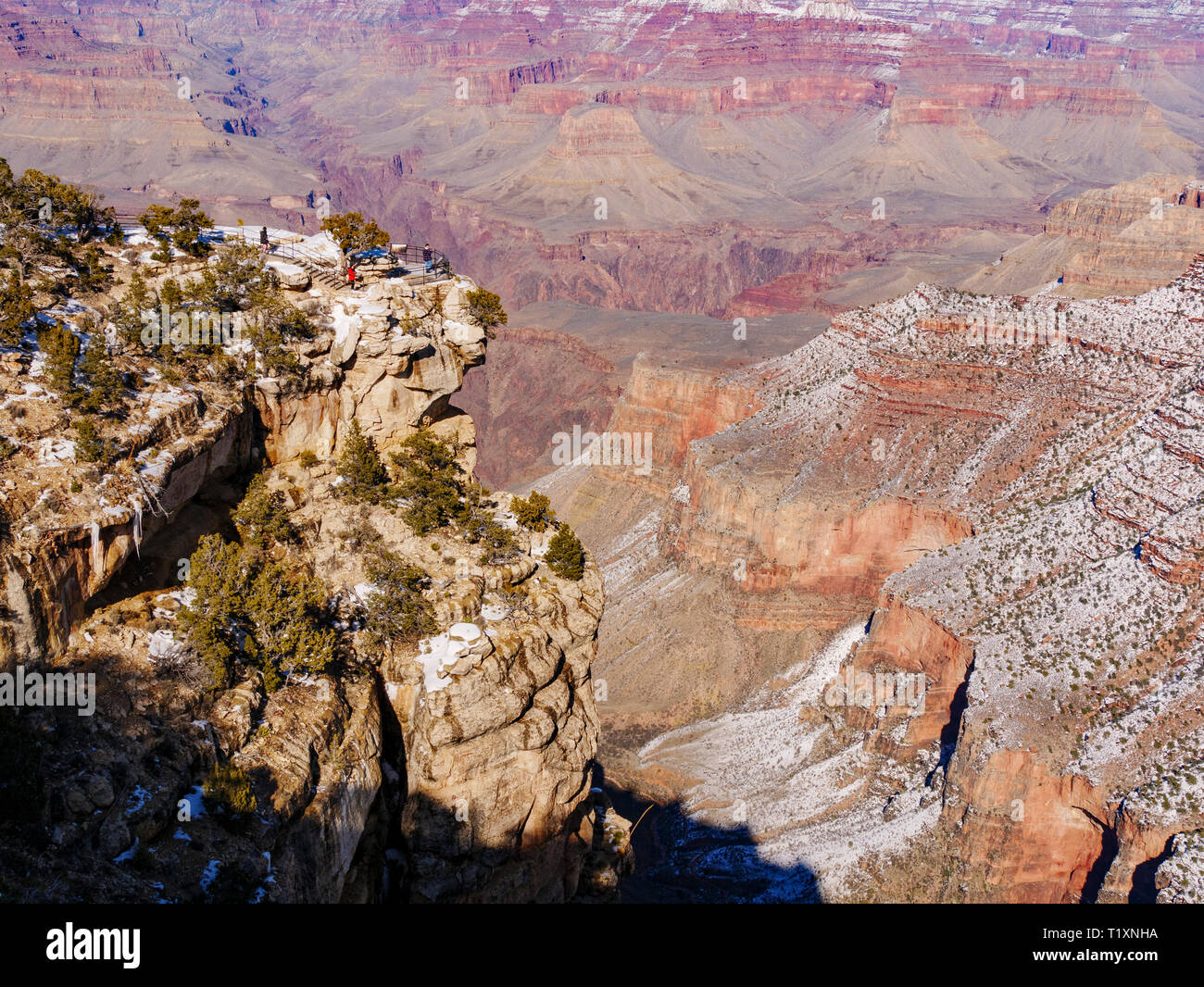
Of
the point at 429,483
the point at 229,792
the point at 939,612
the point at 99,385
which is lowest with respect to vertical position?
the point at 939,612

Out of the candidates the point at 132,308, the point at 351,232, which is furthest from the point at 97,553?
the point at 351,232

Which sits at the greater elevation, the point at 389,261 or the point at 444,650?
the point at 389,261

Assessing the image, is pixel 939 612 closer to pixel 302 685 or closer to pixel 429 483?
pixel 429 483

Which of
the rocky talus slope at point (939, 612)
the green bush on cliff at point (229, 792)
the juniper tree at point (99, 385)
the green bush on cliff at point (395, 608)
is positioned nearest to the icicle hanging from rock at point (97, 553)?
the juniper tree at point (99, 385)

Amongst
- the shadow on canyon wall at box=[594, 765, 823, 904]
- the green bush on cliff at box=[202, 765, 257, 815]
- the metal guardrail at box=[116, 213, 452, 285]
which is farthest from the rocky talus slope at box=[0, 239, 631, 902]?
the shadow on canyon wall at box=[594, 765, 823, 904]

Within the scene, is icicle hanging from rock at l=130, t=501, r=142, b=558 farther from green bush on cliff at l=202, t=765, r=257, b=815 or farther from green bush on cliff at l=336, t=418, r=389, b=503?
green bush on cliff at l=336, t=418, r=389, b=503

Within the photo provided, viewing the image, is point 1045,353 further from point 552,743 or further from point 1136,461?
point 552,743
